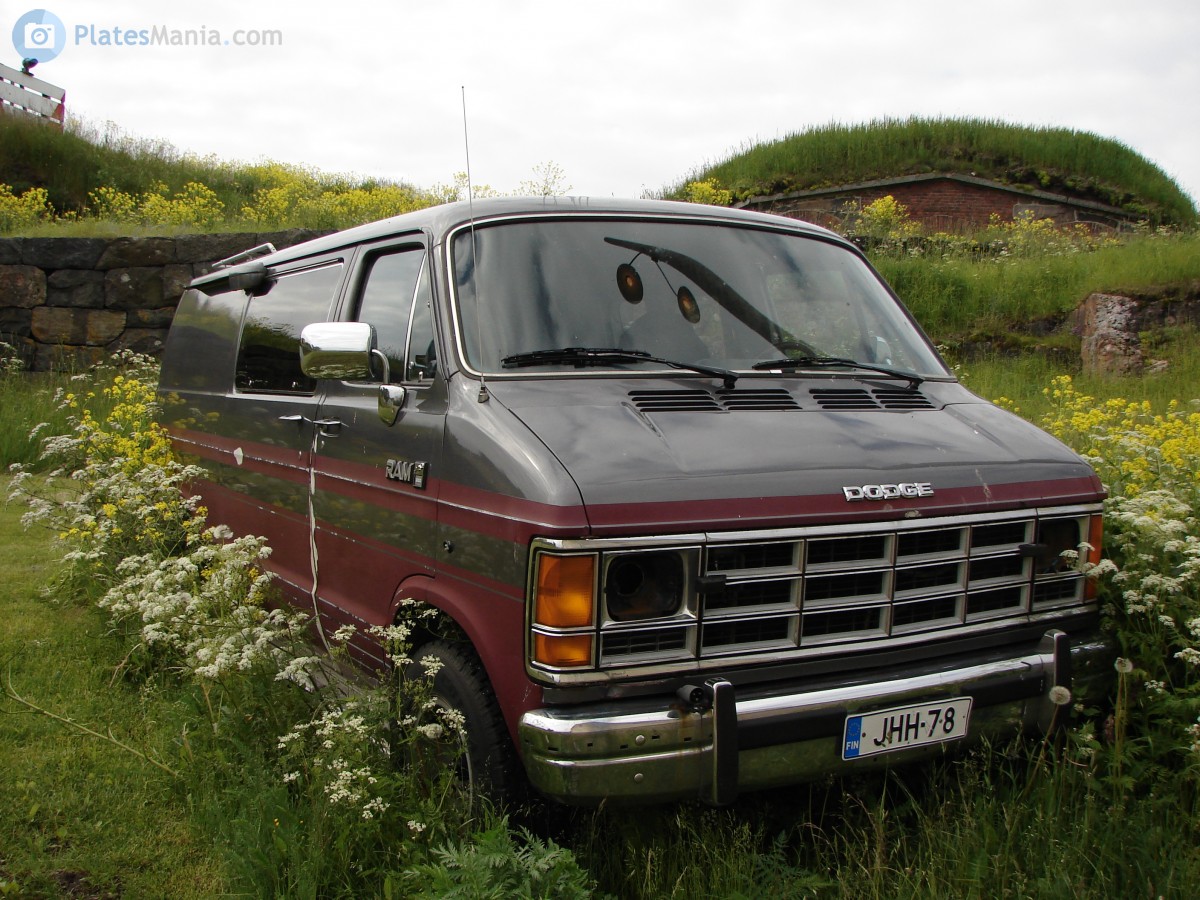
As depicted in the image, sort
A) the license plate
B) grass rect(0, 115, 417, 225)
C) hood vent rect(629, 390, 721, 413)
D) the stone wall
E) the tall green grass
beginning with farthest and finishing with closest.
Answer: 1. grass rect(0, 115, 417, 225)
2. the stone wall
3. the tall green grass
4. hood vent rect(629, 390, 721, 413)
5. the license plate

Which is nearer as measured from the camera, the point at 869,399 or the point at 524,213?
the point at 869,399

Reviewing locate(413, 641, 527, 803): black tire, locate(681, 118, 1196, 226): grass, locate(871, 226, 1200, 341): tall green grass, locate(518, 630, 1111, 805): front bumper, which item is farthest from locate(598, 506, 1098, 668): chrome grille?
locate(681, 118, 1196, 226): grass

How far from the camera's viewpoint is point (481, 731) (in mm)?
3072

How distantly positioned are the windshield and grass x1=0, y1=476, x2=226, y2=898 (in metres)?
1.96

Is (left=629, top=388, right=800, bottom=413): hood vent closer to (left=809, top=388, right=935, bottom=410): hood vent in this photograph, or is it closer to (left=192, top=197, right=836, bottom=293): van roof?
(left=809, top=388, right=935, bottom=410): hood vent

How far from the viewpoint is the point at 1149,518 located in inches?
142

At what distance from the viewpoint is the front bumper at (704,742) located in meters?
2.72

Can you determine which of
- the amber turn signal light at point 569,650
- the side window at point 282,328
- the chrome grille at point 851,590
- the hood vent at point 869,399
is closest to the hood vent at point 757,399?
the hood vent at point 869,399

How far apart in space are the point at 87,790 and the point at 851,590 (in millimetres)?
2925

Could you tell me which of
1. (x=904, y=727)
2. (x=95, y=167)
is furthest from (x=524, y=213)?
(x=95, y=167)

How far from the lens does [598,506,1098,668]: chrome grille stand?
2873mm

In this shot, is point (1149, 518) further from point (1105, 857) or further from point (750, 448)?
point (750, 448)

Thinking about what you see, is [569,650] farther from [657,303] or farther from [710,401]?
[657,303]

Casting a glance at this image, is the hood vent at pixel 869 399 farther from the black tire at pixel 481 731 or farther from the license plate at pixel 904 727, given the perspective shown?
the black tire at pixel 481 731
